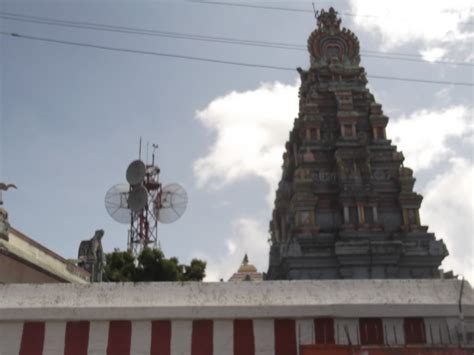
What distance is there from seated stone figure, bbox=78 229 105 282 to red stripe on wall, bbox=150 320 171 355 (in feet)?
44.3

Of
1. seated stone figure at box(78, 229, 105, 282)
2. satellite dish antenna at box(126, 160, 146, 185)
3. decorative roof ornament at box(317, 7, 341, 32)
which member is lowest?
seated stone figure at box(78, 229, 105, 282)

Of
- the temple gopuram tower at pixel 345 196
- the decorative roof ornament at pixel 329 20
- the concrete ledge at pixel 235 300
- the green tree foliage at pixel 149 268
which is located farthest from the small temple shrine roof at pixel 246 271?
the concrete ledge at pixel 235 300

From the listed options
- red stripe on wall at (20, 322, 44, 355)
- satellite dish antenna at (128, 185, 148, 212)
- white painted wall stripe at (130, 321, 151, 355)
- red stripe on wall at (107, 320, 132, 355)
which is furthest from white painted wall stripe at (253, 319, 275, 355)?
satellite dish antenna at (128, 185, 148, 212)

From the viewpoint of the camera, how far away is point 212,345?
18.1ft

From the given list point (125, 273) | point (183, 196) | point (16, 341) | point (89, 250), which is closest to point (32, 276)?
point (89, 250)

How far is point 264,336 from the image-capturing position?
18.3 feet

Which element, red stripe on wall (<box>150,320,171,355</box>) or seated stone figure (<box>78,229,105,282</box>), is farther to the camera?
seated stone figure (<box>78,229,105,282</box>)

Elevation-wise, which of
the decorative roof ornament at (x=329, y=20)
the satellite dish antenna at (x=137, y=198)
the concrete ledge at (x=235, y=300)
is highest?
the decorative roof ornament at (x=329, y=20)

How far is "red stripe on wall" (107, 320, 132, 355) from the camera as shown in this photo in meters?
5.53

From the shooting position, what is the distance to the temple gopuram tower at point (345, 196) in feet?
94.2

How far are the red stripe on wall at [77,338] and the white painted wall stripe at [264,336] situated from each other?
1.87 m

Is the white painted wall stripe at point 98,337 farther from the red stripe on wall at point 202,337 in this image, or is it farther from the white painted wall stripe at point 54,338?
the red stripe on wall at point 202,337

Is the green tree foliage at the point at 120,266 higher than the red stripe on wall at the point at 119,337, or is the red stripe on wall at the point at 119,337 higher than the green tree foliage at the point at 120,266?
the green tree foliage at the point at 120,266

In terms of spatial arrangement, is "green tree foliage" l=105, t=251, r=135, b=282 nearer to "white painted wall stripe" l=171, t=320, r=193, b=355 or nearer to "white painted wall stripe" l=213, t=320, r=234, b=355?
"white painted wall stripe" l=171, t=320, r=193, b=355
